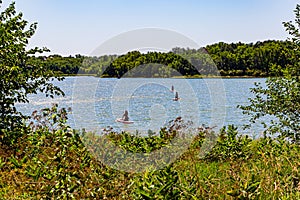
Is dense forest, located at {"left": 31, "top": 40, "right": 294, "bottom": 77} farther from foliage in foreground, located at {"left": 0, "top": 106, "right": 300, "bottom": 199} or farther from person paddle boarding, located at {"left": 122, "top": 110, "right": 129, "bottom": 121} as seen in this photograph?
foliage in foreground, located at {"left": 0, "top": 106, "right": 300, "bottom": 199}

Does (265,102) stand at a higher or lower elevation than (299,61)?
lower

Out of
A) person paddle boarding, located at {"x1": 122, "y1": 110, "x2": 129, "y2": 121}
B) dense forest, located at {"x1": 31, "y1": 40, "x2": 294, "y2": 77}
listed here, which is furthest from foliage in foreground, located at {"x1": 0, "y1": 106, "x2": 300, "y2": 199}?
dense forest, located at {"x1": 31, "y1": 40, "x2": 294, "y2": 77}

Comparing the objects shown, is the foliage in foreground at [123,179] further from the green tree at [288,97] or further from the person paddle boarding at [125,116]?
the green tree at [288,97]

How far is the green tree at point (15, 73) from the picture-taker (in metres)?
7.23

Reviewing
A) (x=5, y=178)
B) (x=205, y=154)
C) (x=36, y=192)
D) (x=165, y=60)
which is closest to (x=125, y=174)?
(x=36, y=192)

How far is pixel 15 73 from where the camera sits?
733 centimetres

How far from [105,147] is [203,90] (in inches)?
76.2

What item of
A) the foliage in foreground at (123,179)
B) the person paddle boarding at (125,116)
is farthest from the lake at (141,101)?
the foliage in foreground at (123,179)

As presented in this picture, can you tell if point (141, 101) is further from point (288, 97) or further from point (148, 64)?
point (288, 97)

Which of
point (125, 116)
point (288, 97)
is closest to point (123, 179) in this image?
point (125, 116)

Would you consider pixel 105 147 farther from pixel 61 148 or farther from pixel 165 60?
pixel 165 60

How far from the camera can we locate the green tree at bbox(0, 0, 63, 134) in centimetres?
723

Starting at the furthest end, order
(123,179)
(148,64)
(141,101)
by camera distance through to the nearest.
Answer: (141,101) → (148,64) → (123,179)

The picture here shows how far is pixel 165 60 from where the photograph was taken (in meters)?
6.38
